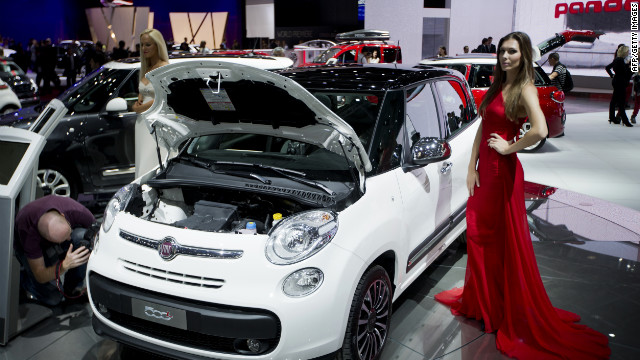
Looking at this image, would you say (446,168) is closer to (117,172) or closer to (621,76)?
(117,172)

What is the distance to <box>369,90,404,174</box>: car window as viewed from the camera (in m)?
2.68

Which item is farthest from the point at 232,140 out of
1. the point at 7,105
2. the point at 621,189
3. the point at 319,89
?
the point at 7,105

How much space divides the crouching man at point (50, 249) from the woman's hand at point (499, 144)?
243 centimetres

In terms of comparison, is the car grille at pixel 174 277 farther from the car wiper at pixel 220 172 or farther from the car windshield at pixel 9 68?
the car windshield at pixel 9 68

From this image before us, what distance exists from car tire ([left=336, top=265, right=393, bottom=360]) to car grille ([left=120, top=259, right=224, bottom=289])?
60 centimetres

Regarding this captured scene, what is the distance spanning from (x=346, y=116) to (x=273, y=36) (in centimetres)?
2201

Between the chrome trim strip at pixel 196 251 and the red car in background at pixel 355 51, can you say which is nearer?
the chrome trim strip at pixel 196 251

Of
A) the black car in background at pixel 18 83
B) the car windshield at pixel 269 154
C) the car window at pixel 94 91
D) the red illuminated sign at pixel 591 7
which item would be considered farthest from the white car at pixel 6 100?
the red illuminated sign at pixel 591 7

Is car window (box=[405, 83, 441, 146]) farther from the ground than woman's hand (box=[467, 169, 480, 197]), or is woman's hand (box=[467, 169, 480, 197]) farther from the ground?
car window (box=[405, 83, 441, 146])

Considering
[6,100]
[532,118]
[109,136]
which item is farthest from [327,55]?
[532,118]

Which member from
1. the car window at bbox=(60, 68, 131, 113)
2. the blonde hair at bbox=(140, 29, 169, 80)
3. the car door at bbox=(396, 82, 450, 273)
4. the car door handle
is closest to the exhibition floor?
the car door at bbox=(396, 82, 450, 273)

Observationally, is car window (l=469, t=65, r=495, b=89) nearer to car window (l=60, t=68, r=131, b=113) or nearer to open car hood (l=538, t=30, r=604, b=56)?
open car hood (l=538, t=30, r=604, b=56)

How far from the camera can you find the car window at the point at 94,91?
16.3ft

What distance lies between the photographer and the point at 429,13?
15.7 meters
